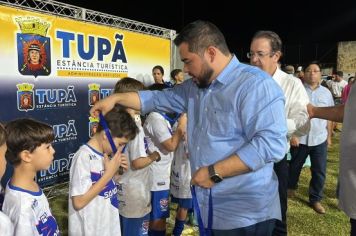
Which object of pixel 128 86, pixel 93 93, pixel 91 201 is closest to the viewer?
pixel 91 201

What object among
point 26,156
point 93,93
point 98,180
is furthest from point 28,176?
point 93,93

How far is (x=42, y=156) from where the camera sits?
2039mm

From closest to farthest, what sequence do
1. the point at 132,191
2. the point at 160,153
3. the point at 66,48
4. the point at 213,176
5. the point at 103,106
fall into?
the point at 213,176 → the point at 103,106 → the point at 132,191 → the point at 160,153 → the point at 66,48

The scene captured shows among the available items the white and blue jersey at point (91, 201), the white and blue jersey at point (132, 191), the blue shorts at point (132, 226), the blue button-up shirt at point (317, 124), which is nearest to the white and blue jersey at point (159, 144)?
the white and blue jersey at point (132, 191)

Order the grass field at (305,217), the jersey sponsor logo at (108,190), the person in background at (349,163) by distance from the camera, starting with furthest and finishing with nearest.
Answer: the grass field at (305,217), the jersey sponsor logo at (108,190), the person in background at (349,163)

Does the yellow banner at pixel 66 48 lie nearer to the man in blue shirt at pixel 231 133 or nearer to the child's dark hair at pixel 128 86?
the child's dark hair at pixel 128 86

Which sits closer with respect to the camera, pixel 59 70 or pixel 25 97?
pixel 25 97

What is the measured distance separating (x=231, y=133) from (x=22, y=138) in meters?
1.10

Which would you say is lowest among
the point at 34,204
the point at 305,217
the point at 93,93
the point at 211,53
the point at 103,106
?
the point at 305,217

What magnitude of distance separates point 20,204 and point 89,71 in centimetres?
414

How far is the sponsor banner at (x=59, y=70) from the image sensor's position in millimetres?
4621

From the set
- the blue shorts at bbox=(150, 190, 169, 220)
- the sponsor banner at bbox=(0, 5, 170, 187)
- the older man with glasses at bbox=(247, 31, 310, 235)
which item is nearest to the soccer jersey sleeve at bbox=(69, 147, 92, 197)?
the blue shorts at bbox=(150, 190, 169, 220)

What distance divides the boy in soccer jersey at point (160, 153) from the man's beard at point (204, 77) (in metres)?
1.32

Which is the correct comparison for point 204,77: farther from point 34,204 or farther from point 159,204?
point 159,204
